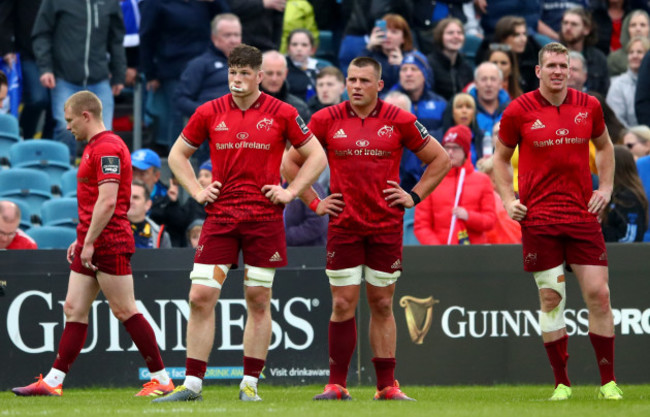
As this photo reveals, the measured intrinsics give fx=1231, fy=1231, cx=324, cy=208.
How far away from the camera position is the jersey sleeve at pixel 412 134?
8.87 m

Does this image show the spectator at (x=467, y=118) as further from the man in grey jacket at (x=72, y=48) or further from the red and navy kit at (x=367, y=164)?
the red and navy kit at (x=367, y=164)

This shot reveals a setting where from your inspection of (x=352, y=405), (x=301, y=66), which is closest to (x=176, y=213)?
(x=301, y=66)

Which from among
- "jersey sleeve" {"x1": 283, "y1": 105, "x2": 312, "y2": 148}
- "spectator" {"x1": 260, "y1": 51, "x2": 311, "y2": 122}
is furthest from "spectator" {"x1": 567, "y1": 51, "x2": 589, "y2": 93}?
"jersey sleeve" {"x1": 283, "y1": 105, "x2": 312, "y2": 148}

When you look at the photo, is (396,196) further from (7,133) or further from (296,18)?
(296,18)

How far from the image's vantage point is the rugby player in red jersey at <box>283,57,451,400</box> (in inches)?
346

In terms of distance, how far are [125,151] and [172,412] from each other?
2.43 meters

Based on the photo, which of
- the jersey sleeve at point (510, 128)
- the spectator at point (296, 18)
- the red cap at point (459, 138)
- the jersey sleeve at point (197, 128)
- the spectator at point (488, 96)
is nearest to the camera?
the jersey sleeve at point (197, 128)

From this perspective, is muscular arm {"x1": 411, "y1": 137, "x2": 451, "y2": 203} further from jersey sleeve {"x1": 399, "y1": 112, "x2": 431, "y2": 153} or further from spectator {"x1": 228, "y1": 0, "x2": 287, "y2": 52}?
spectator {"x1": 228, "y1": 0, "x2": 287, "y2": 52}

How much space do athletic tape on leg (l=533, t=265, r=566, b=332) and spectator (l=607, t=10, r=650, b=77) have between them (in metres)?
7.90

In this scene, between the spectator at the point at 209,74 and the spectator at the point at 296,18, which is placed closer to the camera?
the spectator at the point at 209,74

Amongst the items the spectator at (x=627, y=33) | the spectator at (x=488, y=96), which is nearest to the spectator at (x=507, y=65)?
the spectator at (x=488, y=96)

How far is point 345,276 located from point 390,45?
261 inches

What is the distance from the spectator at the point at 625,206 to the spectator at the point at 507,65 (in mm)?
3780

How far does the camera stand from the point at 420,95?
14.3 m
